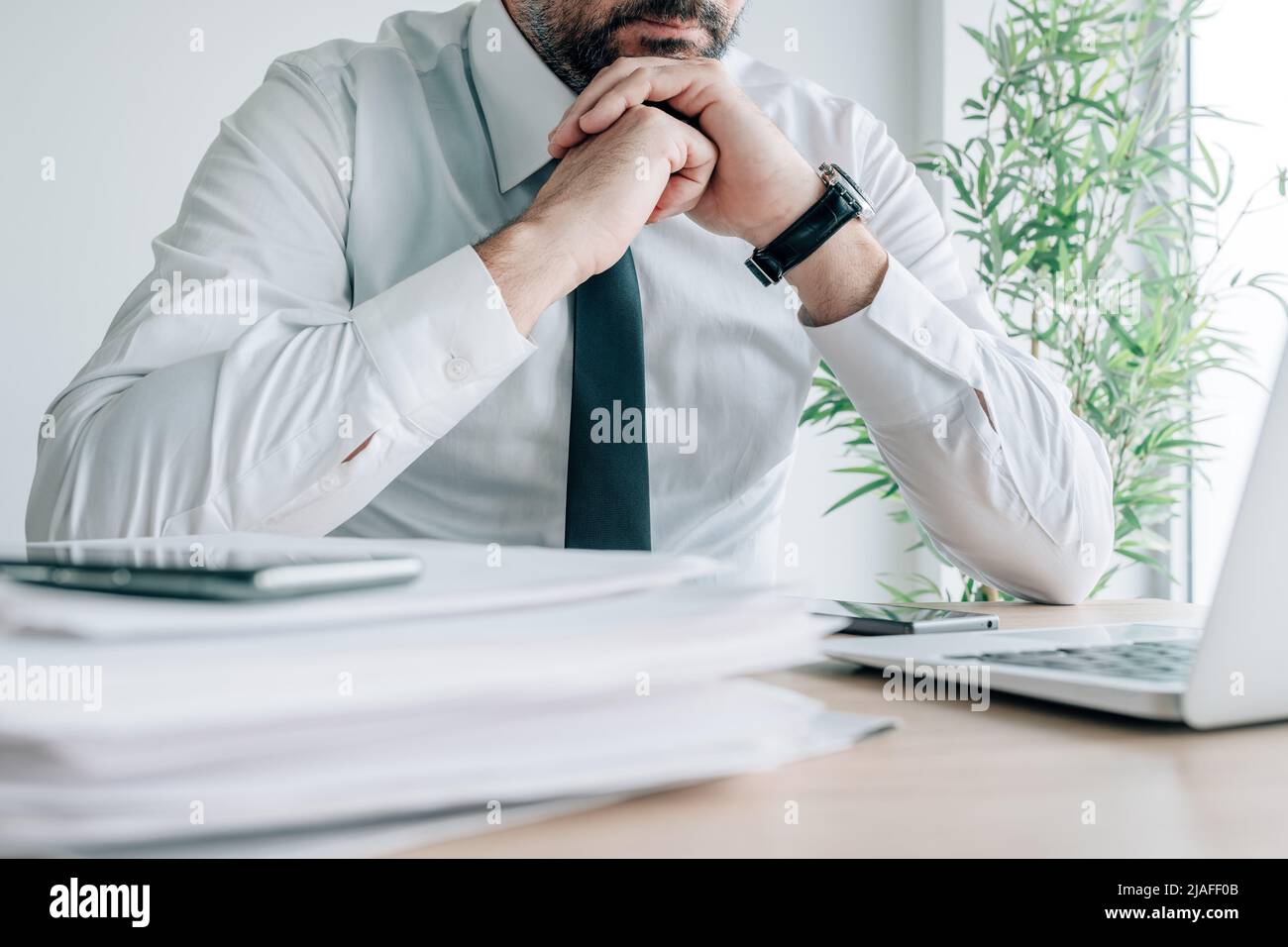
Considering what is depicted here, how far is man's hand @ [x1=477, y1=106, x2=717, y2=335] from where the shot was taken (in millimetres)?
899

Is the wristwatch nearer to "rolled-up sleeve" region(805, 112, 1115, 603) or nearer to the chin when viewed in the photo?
"rolled-up sleeve" region(805, 112, 1115, 603)

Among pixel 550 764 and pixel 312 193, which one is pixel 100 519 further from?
pixel 550 764

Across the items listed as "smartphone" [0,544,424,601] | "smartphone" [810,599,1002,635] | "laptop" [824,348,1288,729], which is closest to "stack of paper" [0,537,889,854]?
"smartphone" [0,544,424,601]

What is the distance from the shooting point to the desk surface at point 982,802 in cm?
29

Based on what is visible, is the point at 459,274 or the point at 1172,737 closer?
the point at 1172,737

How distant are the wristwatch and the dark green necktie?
0.15 metres

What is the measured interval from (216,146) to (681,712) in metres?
1.09

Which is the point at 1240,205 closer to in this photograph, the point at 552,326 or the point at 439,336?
the point at 552,326

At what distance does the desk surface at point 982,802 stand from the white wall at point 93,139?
246 cm

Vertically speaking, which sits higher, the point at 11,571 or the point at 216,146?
the point at 216,146

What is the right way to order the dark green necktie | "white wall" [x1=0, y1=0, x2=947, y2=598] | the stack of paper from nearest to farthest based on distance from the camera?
the stack of paper
the dark green necktie
"white wall" [x1=0, y1=0, x2=947, y2=598]
